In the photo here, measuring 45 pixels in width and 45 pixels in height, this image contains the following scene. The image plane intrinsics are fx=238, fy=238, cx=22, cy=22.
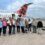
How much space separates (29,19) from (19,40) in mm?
4607

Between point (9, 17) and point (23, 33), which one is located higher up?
point (9, 17)

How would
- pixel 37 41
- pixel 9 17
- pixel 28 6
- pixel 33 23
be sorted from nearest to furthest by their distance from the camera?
pixel 37 41 → pixel 9 17 → pixel 33 23 → pixel 28 6

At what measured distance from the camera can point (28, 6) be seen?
21.5 m

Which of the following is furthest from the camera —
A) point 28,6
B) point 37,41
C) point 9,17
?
point 28,6

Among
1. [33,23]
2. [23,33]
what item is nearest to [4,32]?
[23,33]

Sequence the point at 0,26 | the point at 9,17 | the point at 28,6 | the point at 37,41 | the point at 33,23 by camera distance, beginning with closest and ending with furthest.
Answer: the point at 37,41 → the point at 0,26 → the point at 9,17 → the point at 33,23 → the point at 28,6

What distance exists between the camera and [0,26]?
16625 mm

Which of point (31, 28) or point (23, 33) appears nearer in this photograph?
point (23, 33)

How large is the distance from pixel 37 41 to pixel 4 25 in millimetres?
2969

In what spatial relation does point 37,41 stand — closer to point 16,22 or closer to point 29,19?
point 16,22

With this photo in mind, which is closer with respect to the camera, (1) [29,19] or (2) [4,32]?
(2) [4,32]

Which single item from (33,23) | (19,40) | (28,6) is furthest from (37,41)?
(28,6)

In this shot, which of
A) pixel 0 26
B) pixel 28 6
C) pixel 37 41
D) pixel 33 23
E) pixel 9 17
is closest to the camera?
pixel 37 41

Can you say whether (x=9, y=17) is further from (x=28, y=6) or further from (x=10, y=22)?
(x=28, y=6)
